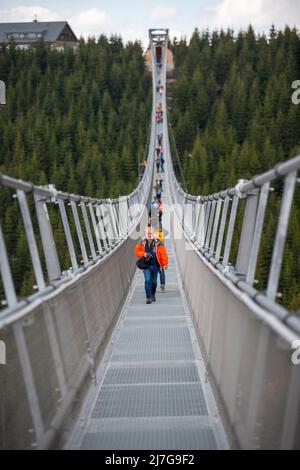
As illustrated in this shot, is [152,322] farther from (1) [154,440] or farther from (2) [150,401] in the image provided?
(1) [154,440]

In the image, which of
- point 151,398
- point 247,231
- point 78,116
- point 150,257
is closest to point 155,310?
point 150,257

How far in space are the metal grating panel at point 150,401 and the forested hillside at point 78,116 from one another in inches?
3849

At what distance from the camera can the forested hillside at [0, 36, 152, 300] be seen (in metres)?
118

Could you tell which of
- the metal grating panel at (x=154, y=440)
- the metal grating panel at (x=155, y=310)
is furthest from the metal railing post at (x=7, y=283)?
the metal grating panel at (x=155, y=310)

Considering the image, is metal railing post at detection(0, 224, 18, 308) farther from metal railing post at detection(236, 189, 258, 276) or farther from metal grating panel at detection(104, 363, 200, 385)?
metal grating panel at detection(104, 363, 200, 385)

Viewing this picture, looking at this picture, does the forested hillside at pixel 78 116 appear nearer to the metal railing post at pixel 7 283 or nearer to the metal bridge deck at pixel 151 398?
the metal bridge deck at pixel 151 398

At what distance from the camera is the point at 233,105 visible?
13975cm

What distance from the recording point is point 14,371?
4.67 metres

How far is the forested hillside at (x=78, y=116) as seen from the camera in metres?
118

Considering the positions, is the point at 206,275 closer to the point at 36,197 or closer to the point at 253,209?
the point at 253,209

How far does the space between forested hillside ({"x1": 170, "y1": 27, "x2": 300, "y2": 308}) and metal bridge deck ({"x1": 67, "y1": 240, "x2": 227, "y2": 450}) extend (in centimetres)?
9521

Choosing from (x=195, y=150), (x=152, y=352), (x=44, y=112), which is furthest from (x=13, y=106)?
(x=152, y=352)

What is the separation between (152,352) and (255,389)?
492 cm

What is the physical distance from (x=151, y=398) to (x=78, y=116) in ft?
448
